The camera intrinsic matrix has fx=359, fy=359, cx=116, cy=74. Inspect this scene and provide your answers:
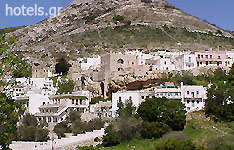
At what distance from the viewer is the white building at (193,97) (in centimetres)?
4509

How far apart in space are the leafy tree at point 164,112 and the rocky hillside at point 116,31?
144 ft

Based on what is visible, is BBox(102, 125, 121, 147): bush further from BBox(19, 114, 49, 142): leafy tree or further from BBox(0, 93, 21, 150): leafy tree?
BBox(0, 93, 21, 150): leafy tree

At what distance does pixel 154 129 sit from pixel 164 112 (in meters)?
2.77

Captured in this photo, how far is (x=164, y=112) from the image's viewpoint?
40312 millimetres

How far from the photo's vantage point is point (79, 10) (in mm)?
138125

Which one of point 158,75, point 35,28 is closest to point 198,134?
point 158,75

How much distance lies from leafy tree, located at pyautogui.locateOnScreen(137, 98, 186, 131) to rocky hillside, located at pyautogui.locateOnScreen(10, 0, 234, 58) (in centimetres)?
4397

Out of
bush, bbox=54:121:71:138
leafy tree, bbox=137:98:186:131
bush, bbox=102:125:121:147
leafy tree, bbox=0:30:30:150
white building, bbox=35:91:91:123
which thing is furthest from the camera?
white building, bbox=35:91:91:123

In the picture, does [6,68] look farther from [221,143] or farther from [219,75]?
[219,75]

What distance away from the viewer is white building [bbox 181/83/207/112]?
4509 centimetres

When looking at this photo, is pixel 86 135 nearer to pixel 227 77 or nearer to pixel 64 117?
pixel 64 117

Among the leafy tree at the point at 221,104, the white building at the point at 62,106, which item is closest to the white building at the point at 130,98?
the white building at the point at 62,106

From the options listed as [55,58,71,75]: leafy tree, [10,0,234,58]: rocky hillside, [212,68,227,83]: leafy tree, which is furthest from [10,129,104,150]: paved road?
[10,0,234,58]: rocky hillside

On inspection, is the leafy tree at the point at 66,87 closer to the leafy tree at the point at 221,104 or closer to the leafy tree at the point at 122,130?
the leafy tree at the point at 122,130
